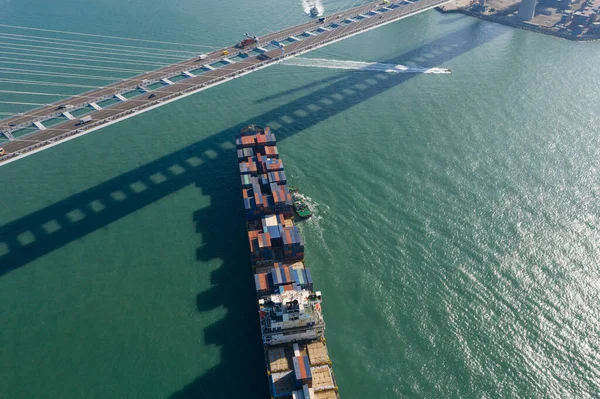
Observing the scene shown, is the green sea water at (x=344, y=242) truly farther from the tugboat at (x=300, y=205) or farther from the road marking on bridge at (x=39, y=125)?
the road marking on bridge at (x=39, y=125)

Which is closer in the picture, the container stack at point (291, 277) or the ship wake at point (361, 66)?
the container stack at point (291, 277)

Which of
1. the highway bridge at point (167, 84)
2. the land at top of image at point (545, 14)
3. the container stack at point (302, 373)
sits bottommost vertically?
the container stack at point (302, 373)

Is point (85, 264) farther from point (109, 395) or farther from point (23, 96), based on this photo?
point (23, 96)

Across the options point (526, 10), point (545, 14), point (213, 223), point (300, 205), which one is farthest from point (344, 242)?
point (545, 14)

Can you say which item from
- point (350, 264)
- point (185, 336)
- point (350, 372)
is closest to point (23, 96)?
point (185, 336)

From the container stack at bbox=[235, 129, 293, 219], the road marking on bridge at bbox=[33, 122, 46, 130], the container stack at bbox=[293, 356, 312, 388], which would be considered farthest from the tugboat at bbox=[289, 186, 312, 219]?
the road marking on bridge at bbox=[33, 122, 46, 130]

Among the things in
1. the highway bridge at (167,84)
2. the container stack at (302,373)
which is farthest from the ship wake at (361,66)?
the container stack at (302,373)
